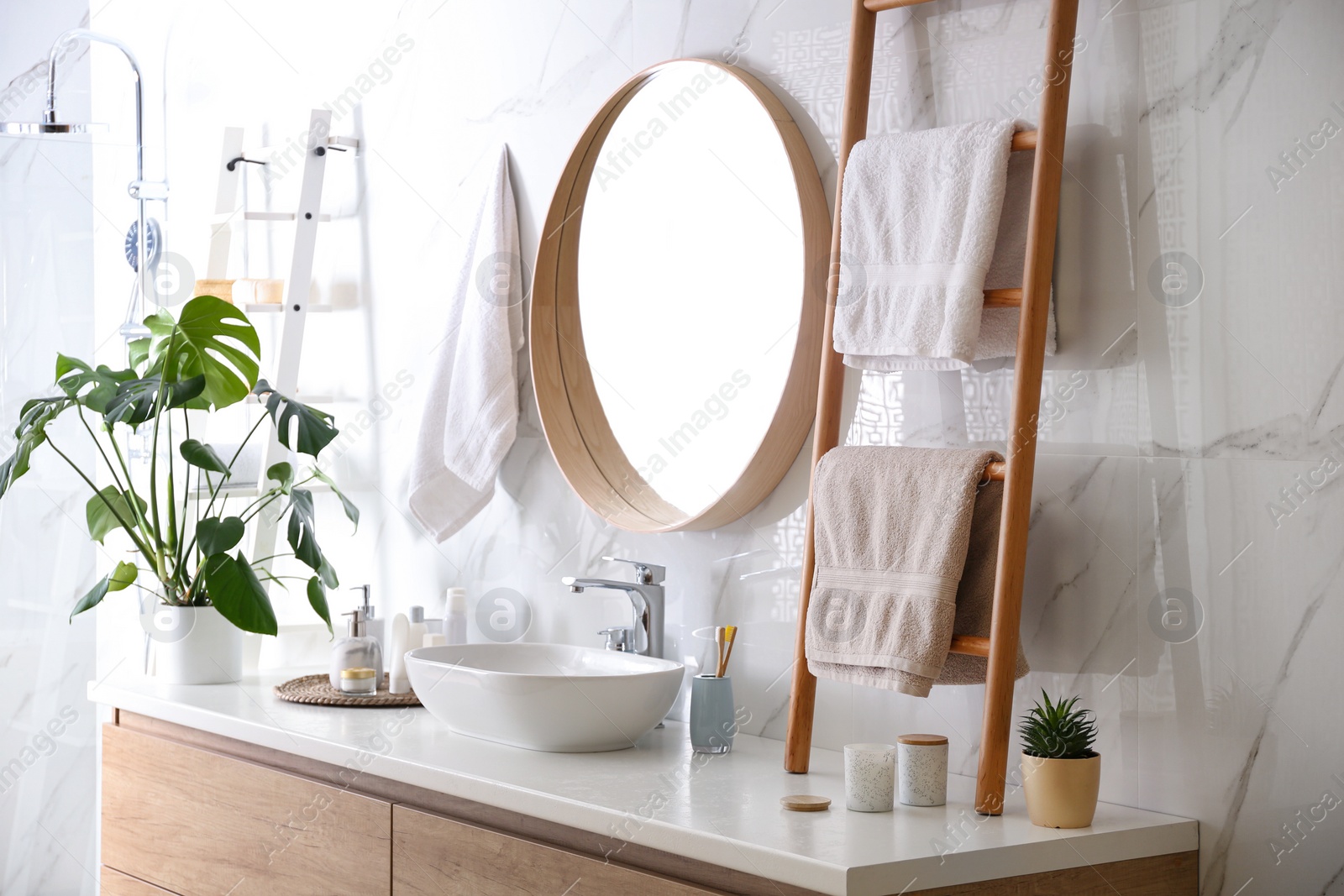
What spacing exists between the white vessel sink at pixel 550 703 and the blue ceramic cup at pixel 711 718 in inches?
2.0

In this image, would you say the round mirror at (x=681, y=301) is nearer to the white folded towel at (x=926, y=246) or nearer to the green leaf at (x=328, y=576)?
the white folded towel at (x=926, y=246)

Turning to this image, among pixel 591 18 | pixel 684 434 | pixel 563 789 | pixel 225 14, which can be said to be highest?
pixel 225 14

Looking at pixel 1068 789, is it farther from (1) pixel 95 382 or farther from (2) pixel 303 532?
(1) pixel 95 382

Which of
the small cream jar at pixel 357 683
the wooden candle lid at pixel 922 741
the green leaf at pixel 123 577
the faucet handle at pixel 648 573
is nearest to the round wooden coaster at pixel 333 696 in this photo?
the small cream jar at pixel 357 683

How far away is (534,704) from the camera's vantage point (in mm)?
1754

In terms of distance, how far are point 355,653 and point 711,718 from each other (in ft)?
2.46

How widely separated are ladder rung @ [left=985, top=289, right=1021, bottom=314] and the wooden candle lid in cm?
51

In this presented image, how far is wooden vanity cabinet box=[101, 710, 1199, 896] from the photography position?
144 centimetres

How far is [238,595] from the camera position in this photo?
222 centimetres

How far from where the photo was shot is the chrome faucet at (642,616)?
204cm

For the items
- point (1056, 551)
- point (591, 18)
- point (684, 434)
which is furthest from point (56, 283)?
point (1056, 551)

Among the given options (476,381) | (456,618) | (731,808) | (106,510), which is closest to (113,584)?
(106,510)

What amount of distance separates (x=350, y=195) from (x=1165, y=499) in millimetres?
1827

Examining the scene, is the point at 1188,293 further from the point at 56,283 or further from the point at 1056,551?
the point at 56,283
